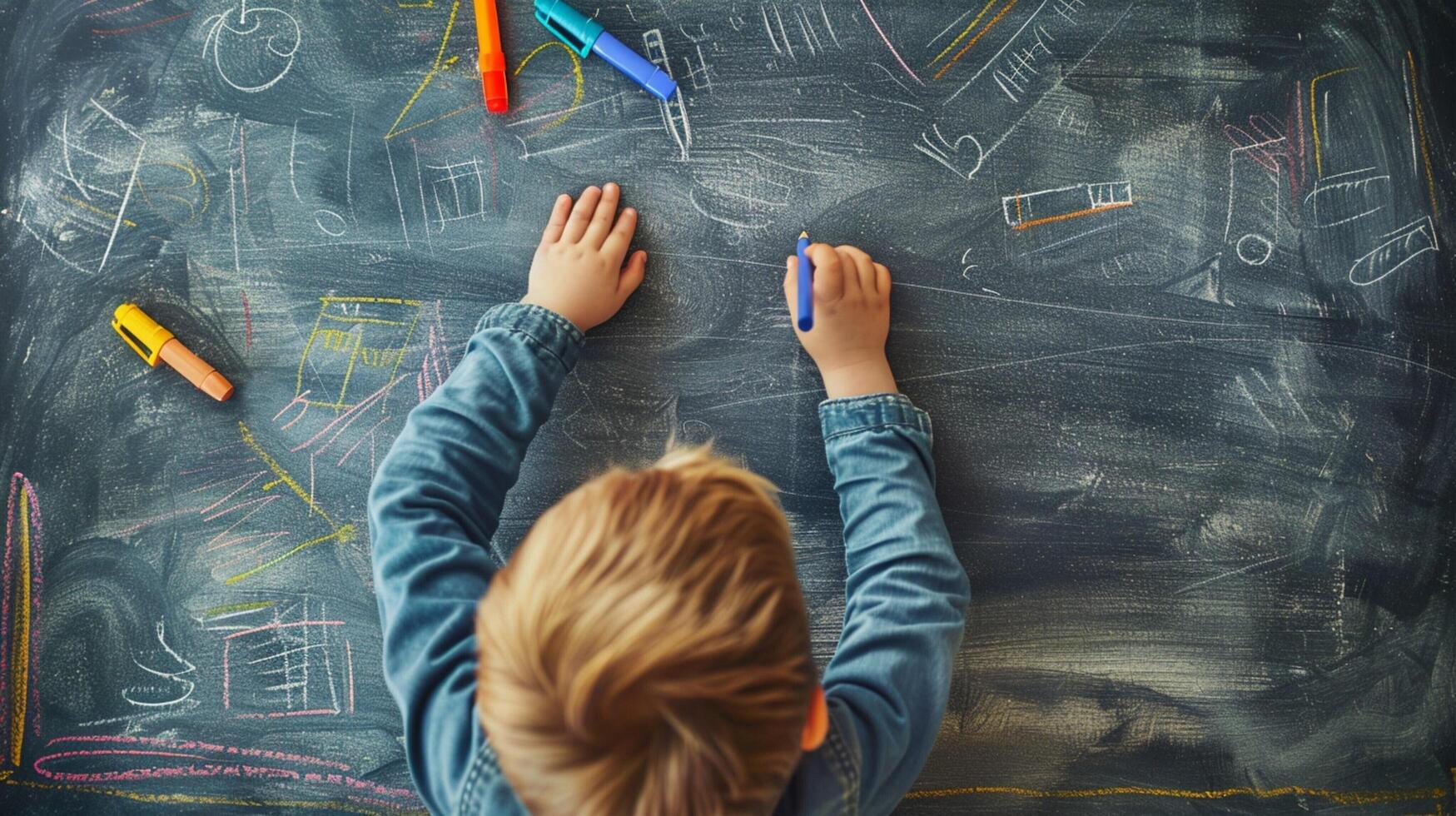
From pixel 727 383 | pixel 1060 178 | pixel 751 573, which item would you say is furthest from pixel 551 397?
pixel 1060 178

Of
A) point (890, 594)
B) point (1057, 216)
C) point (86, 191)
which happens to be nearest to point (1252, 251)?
point (1057, 216)

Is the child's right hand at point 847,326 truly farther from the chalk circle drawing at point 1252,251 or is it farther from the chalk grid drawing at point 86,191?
the chalk grid drawing at point 86,191

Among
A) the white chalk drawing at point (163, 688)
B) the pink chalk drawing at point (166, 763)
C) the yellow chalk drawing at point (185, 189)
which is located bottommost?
the pink chalk drawing at point (166, 763)

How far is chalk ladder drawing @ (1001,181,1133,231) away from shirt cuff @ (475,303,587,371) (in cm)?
41

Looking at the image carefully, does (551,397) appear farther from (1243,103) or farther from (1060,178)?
(1243,103)

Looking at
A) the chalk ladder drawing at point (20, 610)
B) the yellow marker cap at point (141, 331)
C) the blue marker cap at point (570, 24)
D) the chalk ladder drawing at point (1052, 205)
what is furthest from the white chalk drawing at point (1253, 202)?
the chalk ladder drawing at point (20, 610)

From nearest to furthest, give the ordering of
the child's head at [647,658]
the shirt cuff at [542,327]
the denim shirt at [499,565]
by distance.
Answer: the child's head at [647,658], the denim shirt at [499,565], the shirt cuff at [542,327]

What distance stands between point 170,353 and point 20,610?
0.28 meters

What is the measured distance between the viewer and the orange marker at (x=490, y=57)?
2.49 ft

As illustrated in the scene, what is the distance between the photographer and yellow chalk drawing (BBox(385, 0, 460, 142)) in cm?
78

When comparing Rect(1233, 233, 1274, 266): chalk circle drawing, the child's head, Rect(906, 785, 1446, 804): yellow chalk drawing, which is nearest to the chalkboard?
Rect(1233, 233, 1274, 266): chalk circle drawing

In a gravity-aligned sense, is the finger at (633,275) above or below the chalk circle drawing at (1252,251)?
above

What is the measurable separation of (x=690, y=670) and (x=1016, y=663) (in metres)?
0.46

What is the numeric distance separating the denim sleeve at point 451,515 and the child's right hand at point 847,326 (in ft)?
0.71
